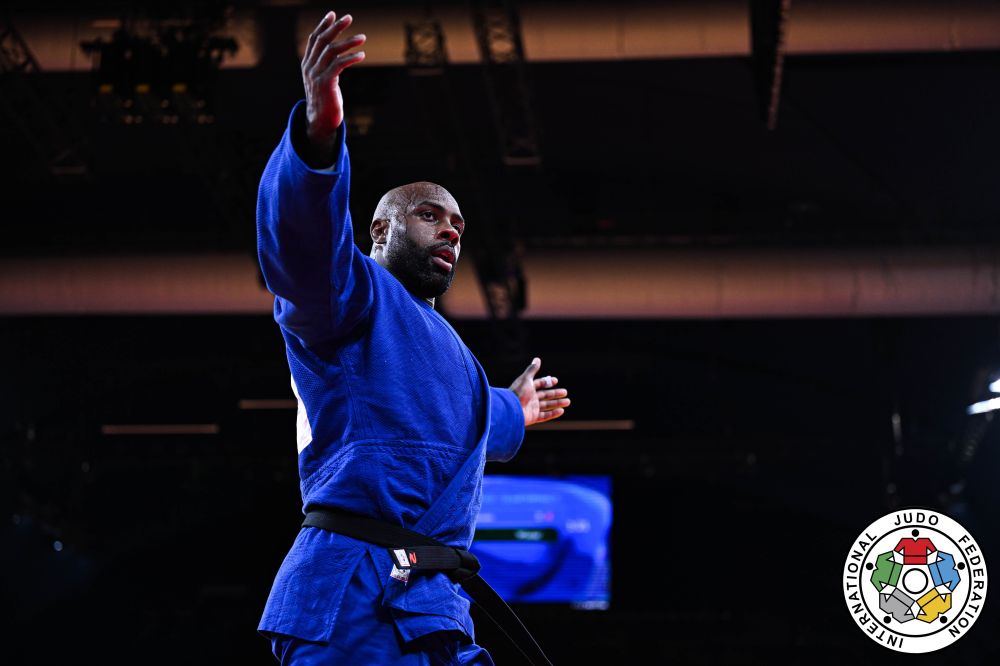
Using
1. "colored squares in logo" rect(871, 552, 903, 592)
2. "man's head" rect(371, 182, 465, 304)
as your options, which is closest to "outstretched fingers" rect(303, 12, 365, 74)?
"man's head" rect(371, 182, 465, 304)

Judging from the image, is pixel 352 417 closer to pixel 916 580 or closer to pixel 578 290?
pixel 916 580

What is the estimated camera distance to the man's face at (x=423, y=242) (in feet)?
6.72

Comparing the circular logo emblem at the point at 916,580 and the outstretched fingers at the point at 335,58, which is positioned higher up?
the outstretched fingers at the point at 335,58

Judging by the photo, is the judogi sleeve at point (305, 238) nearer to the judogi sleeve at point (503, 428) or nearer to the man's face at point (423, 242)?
the man's face at point (423, 242)

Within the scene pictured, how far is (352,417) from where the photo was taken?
177 centimetres

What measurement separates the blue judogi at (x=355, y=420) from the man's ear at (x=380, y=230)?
19cm

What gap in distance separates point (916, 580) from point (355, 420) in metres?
2.52

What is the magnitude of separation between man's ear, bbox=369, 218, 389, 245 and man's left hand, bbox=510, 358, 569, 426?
1.47 feet

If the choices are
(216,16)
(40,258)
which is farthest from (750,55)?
(40,258)

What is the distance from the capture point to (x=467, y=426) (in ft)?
6.28

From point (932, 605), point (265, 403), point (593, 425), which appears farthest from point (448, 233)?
point (265, 403)

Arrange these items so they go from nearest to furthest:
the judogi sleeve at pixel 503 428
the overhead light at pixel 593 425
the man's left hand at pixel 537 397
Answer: the judogi sleeve at pixel 503 428
the man's left hand at pixel 537 397
the overhead light at pixel 593 425

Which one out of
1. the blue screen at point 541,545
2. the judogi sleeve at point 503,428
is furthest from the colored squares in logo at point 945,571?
the blue screen at point 541,545

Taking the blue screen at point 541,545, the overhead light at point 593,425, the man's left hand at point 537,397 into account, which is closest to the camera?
the man's left hand at point 537,397
